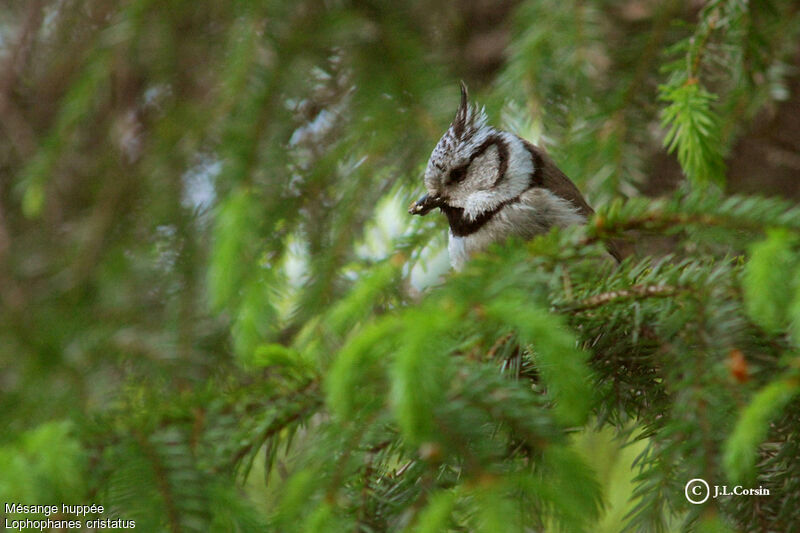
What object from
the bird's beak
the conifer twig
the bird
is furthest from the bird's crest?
the conifer twig

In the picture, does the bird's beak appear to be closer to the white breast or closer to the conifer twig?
the white breast

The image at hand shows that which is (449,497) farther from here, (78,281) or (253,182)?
(78,281)

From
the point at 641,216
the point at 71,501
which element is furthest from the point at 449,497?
the point at 71,501

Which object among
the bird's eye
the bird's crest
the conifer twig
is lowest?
the bird's eye

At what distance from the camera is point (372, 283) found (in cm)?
111

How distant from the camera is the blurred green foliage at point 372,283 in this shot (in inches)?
36.5

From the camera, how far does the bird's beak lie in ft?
6.40

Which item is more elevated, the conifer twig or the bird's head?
the conifer twig

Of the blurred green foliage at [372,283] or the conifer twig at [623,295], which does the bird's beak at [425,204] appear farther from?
the conifer twig at [623,295]

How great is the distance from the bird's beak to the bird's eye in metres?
0.06

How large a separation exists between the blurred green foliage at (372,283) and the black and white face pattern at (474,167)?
6 centimetres

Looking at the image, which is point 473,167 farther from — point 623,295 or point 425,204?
point 623,295

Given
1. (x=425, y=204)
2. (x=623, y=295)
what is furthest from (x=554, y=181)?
(x=623, y=295)

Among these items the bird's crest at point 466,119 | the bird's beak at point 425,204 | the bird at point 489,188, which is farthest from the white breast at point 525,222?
the bird's crest at point 466,119
